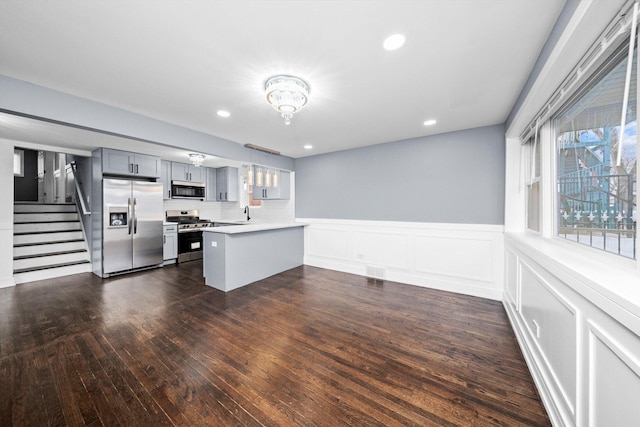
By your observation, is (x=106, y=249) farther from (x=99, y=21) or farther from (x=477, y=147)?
(x=477, y=147)

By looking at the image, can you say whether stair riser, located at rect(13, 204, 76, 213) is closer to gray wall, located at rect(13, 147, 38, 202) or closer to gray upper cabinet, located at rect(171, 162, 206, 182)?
gray upper cabinet, located at rect(171, 162, 206, 182)

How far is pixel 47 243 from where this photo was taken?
14.8ft

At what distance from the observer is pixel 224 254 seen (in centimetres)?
360

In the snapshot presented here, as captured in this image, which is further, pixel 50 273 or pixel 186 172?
A: pixel 186 172

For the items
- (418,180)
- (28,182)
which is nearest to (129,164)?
(28,182)

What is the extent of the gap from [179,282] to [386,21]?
4637mm

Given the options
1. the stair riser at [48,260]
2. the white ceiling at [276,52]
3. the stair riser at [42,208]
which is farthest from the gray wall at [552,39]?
the stair riser at [42,208]

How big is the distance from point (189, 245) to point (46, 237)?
2.54 metres

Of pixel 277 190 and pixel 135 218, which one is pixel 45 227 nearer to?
pixel 135 218

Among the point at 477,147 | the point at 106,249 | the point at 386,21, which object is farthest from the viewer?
the point at 106,249

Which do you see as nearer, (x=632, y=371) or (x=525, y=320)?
(x=632, y=371)

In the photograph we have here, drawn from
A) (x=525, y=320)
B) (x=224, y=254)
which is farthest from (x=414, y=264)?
(x=224, y=254)

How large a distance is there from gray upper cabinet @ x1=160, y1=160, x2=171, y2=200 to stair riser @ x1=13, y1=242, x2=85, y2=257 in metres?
1.88

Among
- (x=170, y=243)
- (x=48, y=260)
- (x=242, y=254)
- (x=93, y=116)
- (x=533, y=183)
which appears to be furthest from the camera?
(x=170, y=243)
